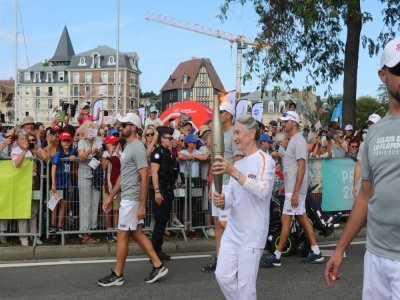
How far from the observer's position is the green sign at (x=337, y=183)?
10.5 metres

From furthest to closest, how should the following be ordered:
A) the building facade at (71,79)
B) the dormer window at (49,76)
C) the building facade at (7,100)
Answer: the dormer window at (49,76)
the building facade at (71,79)
the building facade at (7,100)

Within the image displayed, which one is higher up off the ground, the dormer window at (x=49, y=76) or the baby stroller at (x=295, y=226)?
the dormer window at (x=49, y=76)

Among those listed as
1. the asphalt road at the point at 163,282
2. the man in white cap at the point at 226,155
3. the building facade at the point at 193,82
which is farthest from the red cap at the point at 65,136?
the building facade at the point at 193,82

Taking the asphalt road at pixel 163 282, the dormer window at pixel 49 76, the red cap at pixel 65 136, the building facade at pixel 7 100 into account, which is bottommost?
the asphalt road at pixel 163 282

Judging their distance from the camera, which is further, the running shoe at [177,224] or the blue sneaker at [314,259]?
the running shoe at [177,224]

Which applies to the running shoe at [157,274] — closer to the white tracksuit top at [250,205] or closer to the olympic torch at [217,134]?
the white tracksuit top at [250,205]

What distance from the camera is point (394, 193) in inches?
110

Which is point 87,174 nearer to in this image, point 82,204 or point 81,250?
point 82,204

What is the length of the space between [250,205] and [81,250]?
451cm

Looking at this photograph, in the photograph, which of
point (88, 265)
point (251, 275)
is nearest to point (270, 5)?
point (88, 265)

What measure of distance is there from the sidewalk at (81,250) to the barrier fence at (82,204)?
0.29 metres

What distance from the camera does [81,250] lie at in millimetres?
8211

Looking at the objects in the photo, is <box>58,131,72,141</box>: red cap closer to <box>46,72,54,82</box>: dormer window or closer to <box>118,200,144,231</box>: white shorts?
<box>118,200,144,231</box>: white shorts

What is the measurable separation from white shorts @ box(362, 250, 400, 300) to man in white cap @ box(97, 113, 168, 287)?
147 inches
